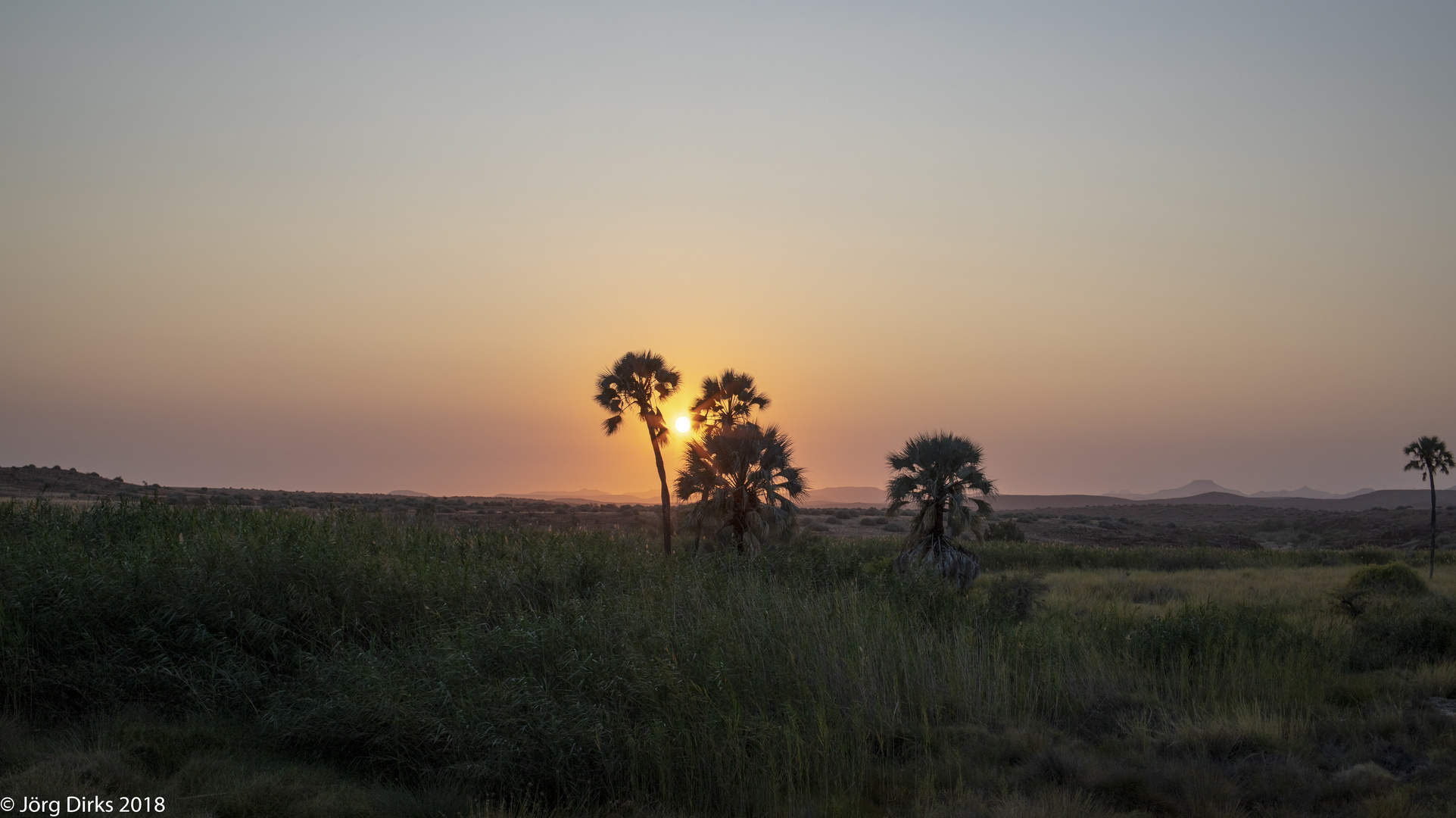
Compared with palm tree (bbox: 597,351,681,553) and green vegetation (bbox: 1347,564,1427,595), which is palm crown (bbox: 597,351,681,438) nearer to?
palm tree (bbox: 597,351,681,553)

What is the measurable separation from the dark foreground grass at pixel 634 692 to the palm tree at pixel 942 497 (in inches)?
286

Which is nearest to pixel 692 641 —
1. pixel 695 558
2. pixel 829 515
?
pixel 695 558

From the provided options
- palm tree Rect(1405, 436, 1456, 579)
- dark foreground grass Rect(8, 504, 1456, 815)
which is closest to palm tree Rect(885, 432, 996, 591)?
dark foreground grass Rect(8, 504, 1456, 815)

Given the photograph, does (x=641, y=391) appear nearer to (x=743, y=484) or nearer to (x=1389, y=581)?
(x=743, y=484)

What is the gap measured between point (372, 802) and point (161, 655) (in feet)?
12.8

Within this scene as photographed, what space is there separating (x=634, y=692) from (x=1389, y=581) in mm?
23887

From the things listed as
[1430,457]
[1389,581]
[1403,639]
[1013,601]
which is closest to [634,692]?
[1013,601]

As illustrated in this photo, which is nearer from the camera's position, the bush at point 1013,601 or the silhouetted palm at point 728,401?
the bush at point 1013,601

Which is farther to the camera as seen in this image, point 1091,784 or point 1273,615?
point 1273,615

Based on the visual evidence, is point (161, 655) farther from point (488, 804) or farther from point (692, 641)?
point (692, 641)

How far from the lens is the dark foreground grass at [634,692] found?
669cm

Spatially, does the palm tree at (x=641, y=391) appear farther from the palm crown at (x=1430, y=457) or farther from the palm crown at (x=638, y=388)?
the palm crown at (x=1430, y=457)

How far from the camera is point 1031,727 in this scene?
8.44 metres

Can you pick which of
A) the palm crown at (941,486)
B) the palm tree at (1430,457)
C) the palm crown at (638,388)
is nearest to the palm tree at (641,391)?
the palm crown at (638,388)
